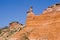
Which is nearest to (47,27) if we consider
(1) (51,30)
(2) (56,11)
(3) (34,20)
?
(1) (51,30)

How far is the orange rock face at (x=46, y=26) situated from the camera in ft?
118

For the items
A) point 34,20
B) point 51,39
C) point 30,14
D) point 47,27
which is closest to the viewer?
point 51,39

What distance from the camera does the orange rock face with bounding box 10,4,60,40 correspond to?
35938 mm

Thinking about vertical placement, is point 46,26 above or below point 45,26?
below

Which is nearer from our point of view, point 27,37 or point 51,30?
point 51,30

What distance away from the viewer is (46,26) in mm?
38688

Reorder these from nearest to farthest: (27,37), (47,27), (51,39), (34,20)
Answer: (51,39) → (47,27) → (27,37) → (34,20)

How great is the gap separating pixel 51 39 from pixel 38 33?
4.24 meters

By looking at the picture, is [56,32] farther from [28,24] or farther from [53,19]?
[28,24]

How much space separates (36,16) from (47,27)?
820 cm

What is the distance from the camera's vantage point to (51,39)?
3550 cm

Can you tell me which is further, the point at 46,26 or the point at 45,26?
the point at 45,26

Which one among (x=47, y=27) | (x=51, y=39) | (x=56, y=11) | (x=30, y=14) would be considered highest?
(x=30, y=14)

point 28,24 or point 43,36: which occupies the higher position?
point 28,24
